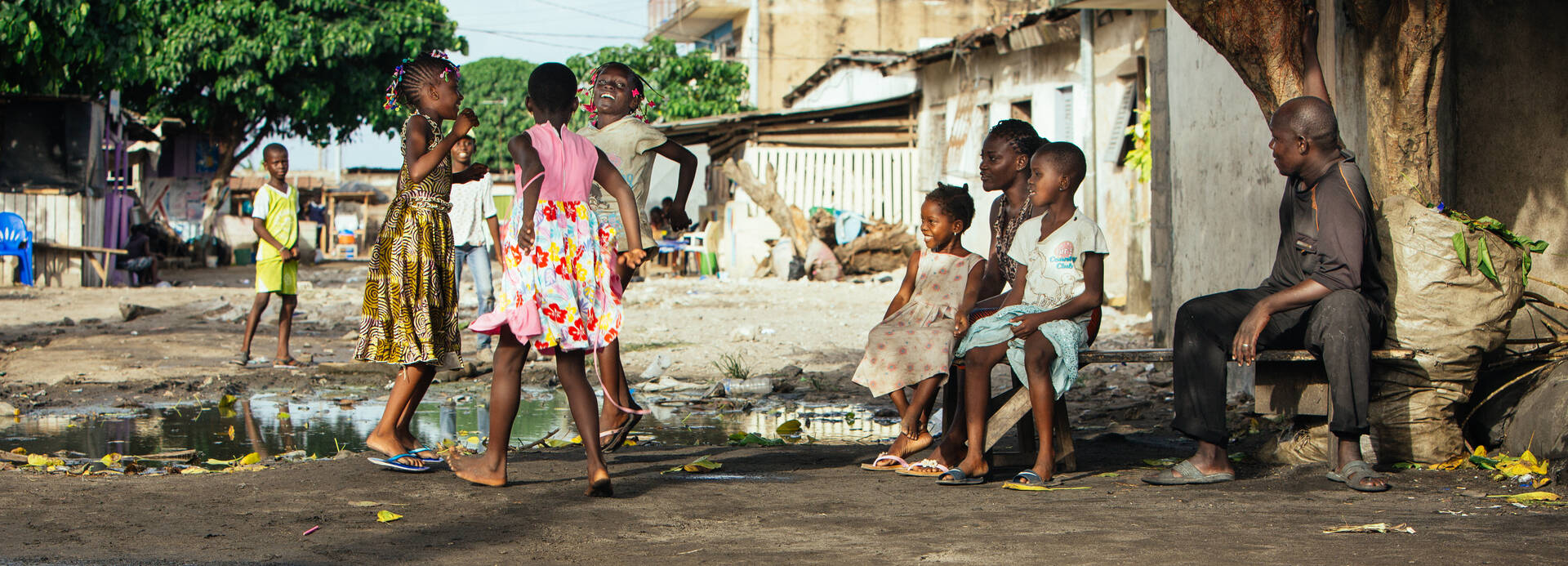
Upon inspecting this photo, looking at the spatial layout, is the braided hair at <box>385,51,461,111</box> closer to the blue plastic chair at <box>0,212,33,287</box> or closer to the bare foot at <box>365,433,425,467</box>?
the bare foot at <box>365,433,425,467</box>

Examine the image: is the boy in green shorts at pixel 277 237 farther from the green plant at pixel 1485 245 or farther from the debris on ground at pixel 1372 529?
the debris on ground at pixel 1372 529

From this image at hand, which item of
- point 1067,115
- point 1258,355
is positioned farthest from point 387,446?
point 1067,115

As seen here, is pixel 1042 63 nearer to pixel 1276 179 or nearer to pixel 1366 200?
pixel 1276 179

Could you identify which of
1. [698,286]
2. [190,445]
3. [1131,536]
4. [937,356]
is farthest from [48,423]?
[698,286]

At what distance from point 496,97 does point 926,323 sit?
63893 millimetres

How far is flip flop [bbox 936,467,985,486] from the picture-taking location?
4.50 meters

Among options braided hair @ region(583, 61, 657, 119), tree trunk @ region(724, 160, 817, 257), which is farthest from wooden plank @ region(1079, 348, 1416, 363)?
tree trunk @ region(724, 160, 817, 257)

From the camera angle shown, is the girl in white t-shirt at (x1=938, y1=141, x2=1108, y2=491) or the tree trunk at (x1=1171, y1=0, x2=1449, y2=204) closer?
the girl in white t-shirt at (x1=938, y1=141, x2=1108, y2=491)

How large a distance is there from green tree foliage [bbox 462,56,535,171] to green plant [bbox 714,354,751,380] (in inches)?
1913

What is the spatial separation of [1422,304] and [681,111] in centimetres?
2703

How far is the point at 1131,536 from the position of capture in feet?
11.5

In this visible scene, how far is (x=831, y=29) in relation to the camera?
30.5m

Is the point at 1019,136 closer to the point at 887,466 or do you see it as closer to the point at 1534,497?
the point at 887,466

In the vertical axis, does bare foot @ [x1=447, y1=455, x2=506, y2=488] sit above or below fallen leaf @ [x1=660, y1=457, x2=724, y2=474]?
above
